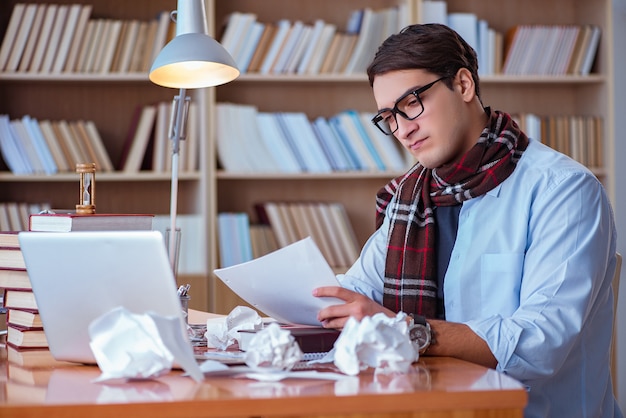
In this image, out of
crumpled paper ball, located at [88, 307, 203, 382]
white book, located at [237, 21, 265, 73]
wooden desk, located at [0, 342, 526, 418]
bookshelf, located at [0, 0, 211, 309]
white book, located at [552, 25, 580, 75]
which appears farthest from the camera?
white book, located at [552, 25, 580, 75]

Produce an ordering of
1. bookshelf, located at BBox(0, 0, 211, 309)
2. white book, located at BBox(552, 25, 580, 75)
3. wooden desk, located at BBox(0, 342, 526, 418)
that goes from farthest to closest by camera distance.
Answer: white book, located at BBox(552, 25, 580, 75), bookshelf, located at BBox(0, 0, 211, 309), wooden desk, located at BBox(0, 342, 526, 418)

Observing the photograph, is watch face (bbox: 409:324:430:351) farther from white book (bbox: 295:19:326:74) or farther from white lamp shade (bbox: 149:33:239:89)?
white book (bbox: 295:19:326:74)

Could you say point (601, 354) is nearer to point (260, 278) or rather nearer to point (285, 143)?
point (260, 278)

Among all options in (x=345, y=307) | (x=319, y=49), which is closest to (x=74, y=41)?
(x=319, y=49)

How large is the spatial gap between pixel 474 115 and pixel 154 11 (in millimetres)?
2069

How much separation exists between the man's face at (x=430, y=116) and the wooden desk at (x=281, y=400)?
0.80m

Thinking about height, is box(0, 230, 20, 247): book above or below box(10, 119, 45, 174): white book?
below

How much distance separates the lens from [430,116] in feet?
5.77

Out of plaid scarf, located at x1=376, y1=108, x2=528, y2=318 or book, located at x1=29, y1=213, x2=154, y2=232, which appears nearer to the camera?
book, located at x1=29, y1=213, x2=154, y2=232

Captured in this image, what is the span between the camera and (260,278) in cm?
143

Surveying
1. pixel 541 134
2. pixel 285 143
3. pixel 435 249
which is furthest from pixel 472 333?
pixel 541 134

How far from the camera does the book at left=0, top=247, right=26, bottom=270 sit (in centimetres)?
145

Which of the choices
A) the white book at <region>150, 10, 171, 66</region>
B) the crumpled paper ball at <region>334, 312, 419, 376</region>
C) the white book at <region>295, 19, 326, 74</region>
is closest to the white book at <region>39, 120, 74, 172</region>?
the white book at <region>150, 10, 171, 66</region>

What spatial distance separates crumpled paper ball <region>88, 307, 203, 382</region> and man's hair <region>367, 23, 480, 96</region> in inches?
33.8
